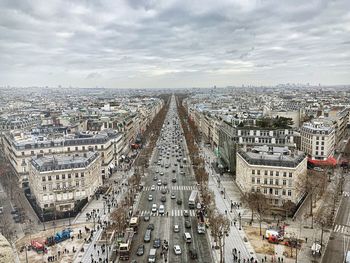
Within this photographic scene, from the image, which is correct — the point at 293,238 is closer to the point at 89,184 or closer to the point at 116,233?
the point at 116,233

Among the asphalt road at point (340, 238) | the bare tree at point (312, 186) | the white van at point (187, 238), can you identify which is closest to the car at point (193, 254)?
the white van at point (187, 238)

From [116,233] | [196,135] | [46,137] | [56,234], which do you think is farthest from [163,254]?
[196,135]

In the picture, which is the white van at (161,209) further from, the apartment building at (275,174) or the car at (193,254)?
the car at (193,254)

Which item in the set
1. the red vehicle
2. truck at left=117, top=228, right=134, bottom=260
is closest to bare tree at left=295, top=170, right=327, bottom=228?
truck at left=117, top=228, right=134, bottom=260

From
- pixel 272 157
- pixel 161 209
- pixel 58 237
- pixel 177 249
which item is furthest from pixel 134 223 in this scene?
pixel 272 157

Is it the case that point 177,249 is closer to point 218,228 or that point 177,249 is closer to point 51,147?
point 218,228
